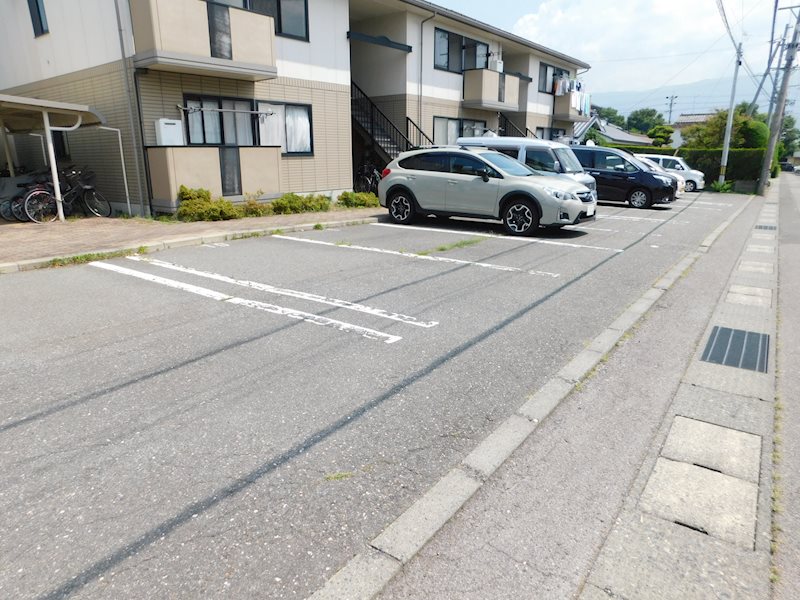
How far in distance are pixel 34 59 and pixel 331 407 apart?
53.9ft

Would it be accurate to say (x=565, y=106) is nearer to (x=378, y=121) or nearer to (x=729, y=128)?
(x=729, y=128)

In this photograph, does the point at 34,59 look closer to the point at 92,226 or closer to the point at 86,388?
the point at 92,226

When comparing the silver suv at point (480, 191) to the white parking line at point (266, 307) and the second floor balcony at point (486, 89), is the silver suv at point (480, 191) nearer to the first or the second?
the white parking line at point (266, 307)

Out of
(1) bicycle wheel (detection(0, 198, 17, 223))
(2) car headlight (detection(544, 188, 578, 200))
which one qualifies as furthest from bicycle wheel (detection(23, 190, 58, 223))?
(2) car headlight (detection(544, 188, 578, 200))

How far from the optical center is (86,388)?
3.83 meters

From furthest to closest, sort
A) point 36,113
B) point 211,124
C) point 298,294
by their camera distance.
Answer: point 211,124, point 36,113, point 298,294

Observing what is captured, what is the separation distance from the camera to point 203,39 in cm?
1164

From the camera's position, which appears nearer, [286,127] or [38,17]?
[38,17]

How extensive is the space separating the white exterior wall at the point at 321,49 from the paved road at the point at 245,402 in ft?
29.9

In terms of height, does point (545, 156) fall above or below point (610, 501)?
above

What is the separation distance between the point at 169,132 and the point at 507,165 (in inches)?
289

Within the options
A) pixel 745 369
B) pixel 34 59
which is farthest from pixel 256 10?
pixel 745 369

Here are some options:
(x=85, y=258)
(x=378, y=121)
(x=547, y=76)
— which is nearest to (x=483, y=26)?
(x=378, y=121)

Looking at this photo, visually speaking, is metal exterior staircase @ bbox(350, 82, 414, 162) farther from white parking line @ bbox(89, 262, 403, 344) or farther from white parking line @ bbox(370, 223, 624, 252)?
white parking line @ bbox(89, 262, 403, 344)
